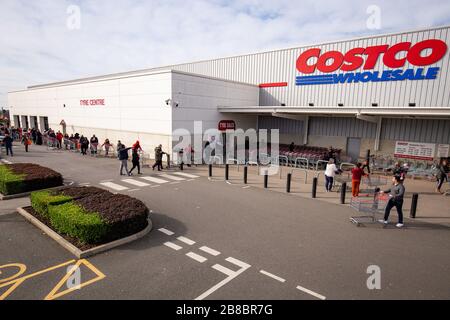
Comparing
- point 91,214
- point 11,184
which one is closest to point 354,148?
point 91,214

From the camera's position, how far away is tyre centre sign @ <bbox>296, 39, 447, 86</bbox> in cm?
1614

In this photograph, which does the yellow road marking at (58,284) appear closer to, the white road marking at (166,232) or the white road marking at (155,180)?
the white road marking at (166,232)

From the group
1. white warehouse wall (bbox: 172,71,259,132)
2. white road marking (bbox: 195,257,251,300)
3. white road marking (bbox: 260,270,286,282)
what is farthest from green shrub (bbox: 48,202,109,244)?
white warehouse wall (bbox: 172,71,259,132)

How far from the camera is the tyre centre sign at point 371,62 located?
16.1 meters

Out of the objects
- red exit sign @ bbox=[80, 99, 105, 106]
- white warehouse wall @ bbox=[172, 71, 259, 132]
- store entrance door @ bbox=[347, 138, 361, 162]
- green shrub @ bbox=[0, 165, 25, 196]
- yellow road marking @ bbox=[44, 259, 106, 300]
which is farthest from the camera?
red exit sign @ bbox=[80, 99, 105, 106]

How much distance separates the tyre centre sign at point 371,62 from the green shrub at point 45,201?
60.5 feet

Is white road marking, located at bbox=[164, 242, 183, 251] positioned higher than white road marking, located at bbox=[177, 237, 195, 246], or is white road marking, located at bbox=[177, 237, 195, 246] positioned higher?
white road marking, located at bbox=[177, 237, 195, 246]

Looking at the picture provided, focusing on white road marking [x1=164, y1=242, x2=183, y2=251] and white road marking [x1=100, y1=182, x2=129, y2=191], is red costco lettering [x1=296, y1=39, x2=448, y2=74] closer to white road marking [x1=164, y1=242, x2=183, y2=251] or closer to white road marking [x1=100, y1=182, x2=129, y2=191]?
white road marking [x1=100, y1=182, x2=129, y2=191]

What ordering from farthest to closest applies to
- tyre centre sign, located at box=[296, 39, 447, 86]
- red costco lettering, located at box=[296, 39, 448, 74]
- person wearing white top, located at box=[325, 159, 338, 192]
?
tyre centre sign, located at box=[296, 39, 447, 86]
red costco lettering, located at box=[296, 39, 448, 74]
person wearing white top, located at box=[325, 159, 338, 192]

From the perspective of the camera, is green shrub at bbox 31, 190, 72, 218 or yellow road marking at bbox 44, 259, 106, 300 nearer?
yellow road marking at bbox 44, 259, 106, 300

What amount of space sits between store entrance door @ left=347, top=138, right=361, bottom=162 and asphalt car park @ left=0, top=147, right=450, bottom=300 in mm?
10582

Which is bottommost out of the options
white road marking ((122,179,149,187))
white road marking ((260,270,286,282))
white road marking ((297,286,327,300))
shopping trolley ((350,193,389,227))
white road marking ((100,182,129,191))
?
white road marking ((297,286,327,300))
